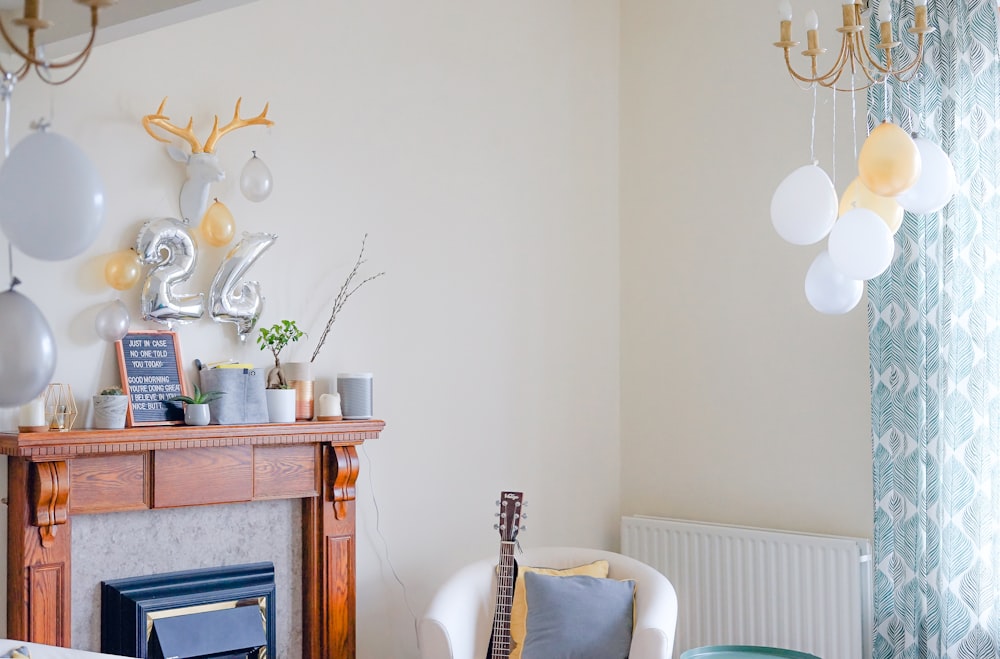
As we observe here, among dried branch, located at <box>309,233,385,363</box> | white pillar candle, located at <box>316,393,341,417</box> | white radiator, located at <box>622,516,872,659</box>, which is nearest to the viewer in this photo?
white pillar candle, located at <box>316,393,341,417</box>

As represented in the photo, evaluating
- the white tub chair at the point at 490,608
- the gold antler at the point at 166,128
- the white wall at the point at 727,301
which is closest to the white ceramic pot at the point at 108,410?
the gold antler at the point at 166,128

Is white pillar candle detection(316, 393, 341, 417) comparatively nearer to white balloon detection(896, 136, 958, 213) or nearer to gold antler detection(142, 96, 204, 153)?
gold antler detection(142, 96, 204, 153)

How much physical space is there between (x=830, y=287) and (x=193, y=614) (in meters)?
2.14

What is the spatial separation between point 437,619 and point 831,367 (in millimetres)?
1884

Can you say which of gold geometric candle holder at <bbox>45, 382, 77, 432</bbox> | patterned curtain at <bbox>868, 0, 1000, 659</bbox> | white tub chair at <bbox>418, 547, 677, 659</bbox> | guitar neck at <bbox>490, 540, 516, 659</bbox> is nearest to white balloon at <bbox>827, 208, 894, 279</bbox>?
patterned curtain at <bbox>868, 0, 1000, 659</bbox>

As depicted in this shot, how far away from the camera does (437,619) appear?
3203 mm

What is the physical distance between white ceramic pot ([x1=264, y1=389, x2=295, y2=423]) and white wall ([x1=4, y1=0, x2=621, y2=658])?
0.58 ft

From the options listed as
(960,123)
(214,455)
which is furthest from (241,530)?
(960,123)

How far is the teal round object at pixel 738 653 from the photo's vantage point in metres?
3.18

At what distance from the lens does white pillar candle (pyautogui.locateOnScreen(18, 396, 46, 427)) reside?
9.00 ft

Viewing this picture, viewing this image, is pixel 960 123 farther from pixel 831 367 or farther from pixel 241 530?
pixel 241 530

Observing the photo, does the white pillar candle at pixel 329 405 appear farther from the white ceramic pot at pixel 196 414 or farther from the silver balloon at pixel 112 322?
the silver balloon at pixel 112 322

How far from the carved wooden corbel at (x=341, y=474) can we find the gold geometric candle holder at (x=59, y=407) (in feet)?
2.84

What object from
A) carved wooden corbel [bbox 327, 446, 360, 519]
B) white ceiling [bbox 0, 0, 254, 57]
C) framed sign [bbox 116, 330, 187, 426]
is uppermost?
white ceiling [bbox 0, 0, 254, 57]
